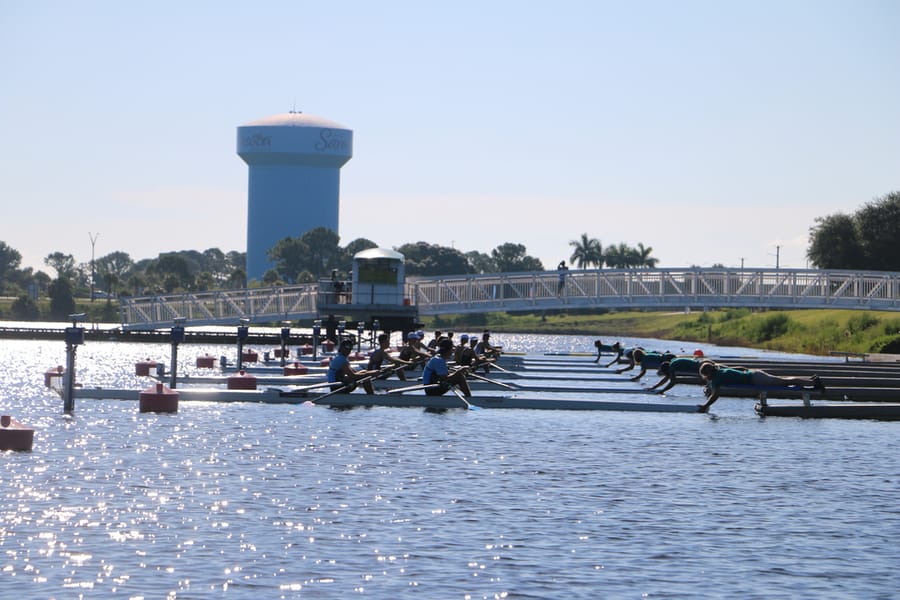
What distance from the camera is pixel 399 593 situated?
781 inches

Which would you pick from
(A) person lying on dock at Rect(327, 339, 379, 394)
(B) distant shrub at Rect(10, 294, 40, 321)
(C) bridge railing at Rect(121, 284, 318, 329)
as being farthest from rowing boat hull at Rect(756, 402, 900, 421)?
(B) distant shrub at Rect(10, 294, 40, 321)

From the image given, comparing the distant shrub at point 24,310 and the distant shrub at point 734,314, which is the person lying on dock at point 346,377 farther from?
the distant shrub at point 24,310

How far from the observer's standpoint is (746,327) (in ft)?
462

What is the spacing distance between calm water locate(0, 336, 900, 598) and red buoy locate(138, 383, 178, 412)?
1.49ft

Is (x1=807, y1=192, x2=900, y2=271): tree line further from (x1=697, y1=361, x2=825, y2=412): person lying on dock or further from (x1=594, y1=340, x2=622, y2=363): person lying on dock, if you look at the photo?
(x1=697, y1=361, x2=825, y2=412): person lying on dock

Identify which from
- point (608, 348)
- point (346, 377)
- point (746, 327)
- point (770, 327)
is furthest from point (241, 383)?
point (746, 327)

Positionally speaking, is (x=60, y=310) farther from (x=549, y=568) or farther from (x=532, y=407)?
(x=549, y=568)

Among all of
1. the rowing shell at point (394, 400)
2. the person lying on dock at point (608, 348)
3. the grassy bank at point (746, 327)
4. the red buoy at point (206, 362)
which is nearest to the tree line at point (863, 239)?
the grassy bank at point (746, 327)

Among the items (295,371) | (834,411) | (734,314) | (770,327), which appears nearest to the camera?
(834,411)

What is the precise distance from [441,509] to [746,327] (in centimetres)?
11745

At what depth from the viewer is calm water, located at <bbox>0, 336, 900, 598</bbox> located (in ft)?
68.3

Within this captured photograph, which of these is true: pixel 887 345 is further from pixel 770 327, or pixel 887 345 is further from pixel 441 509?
pixel 441 509

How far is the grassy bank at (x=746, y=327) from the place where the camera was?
113438 mm

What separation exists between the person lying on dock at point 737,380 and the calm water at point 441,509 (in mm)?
2104
